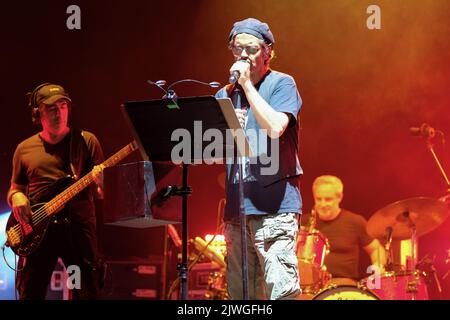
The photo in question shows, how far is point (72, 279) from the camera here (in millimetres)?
5258

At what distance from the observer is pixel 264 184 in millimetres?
3590

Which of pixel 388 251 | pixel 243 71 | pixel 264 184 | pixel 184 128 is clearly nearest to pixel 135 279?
pixel 388 251

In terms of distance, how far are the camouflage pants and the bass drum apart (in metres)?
2.33

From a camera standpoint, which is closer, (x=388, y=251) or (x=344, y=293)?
(x=344, y=293)

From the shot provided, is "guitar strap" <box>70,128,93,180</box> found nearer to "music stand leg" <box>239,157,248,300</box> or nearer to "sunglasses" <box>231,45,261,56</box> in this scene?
"sunglasses" <box>231,45,261,56</box>

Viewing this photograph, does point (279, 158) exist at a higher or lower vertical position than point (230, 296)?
higher

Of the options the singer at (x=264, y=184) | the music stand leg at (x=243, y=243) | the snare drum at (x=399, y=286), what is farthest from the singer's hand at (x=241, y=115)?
the snare drum at (x=399, y=286)

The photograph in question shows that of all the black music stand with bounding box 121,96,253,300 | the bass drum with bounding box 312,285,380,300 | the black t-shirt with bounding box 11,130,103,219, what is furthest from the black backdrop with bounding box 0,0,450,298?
the black music stand with bounding box 121,96,253,300

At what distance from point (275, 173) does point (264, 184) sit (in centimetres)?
8

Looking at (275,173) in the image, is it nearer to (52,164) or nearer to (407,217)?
(52,164)

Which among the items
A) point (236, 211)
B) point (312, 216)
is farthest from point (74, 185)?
point (312, 216)

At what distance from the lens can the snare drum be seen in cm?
654
